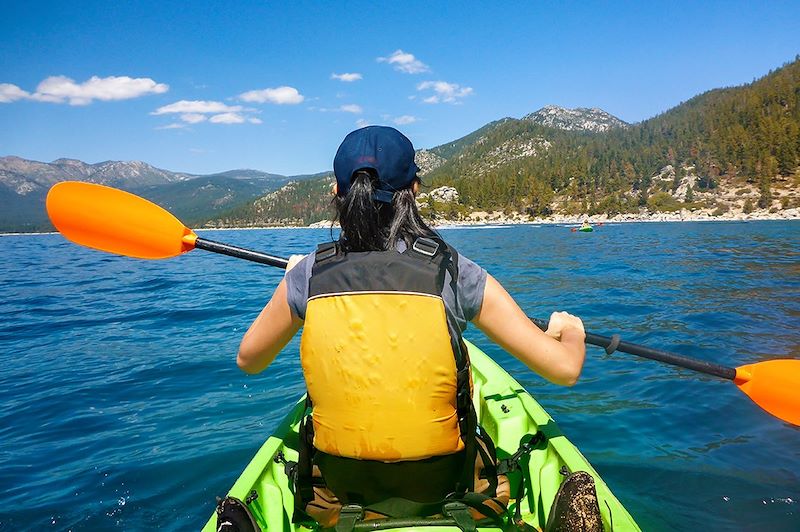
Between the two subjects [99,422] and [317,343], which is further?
[99,422]

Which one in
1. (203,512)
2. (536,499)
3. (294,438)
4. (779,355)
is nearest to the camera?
(536,499)

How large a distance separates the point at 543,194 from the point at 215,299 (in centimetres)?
11551

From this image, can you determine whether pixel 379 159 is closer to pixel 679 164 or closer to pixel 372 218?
pixel 372 218

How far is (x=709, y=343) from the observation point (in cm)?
901

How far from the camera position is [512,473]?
369 cm

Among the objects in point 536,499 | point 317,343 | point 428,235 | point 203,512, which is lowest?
point 203,512

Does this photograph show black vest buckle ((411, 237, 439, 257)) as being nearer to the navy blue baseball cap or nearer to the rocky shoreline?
the navy blue baseball cap

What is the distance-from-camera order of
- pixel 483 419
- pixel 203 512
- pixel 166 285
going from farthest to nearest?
pixel 166 285, pixel 483 419, pixel 203 512

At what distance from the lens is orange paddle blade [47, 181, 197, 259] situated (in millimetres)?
4691

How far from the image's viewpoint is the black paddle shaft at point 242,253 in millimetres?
4199

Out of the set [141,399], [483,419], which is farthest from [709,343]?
[141,399]

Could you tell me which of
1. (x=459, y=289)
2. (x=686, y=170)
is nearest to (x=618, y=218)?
(x=686, y=170)

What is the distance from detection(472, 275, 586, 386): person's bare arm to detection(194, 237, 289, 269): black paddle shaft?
233 centimetres

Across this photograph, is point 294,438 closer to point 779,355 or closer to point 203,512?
point 203,512
